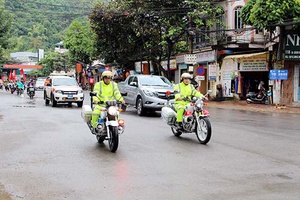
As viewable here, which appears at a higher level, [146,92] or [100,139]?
[146,92]

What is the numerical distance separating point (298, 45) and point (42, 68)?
7769cm

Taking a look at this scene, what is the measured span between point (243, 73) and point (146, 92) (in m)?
14.1

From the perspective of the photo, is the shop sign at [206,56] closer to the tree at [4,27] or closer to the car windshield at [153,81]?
the car windshield at [153,81]

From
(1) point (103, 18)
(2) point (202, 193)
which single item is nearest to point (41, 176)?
(2) point (202, 193)

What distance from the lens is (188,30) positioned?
28422 mm

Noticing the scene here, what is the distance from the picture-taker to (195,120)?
10.1m

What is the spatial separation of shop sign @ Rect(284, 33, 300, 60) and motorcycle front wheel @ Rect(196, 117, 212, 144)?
1546cm

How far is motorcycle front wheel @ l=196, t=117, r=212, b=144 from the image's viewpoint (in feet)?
30.9

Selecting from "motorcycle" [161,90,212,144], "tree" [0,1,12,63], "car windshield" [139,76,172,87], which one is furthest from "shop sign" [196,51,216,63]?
"tree" [0,1,12,63]

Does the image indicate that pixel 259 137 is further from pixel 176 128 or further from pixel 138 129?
pixel 138 129

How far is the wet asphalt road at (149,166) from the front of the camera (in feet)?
17.9

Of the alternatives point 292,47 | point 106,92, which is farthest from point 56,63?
point 106,92

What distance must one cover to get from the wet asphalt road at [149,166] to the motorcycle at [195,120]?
11.1 inches

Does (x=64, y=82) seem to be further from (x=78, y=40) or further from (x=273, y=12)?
(x=78, y=40)
